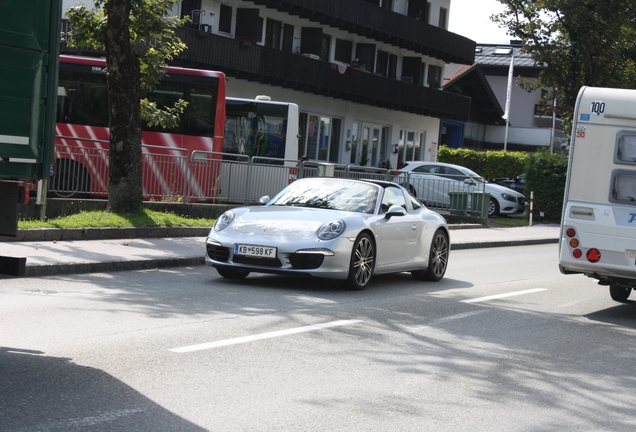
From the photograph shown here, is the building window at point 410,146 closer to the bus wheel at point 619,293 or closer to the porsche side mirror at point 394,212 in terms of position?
the bus wheel at point 619,293

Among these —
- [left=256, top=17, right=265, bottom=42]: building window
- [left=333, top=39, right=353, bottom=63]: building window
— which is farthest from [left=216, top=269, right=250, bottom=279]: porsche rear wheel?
[left=333, top=39, right=353, bottom=63]: building window

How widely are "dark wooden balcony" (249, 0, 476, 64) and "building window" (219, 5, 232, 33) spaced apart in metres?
1.13

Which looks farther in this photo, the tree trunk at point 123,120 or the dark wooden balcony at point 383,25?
the dark wooden balcony at point 383,25

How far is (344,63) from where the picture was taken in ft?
145

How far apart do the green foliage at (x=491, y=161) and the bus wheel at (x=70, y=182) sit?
35448 millimetres

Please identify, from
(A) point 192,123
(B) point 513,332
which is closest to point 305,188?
(B) point 513,332

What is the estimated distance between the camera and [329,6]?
40.5 m

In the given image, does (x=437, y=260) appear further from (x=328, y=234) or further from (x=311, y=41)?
(x=311, y=41)

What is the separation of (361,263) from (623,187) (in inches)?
132

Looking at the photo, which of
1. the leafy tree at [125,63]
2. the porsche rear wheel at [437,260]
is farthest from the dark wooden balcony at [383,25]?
the porsche rear wheel at [437,260]

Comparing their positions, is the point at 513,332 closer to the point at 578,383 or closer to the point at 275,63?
Result: the point at 578,383

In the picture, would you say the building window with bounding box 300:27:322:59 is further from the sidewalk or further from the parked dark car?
the sidewalk

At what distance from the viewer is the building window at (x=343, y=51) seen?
4422 centimetres

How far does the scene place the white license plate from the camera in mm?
11797
